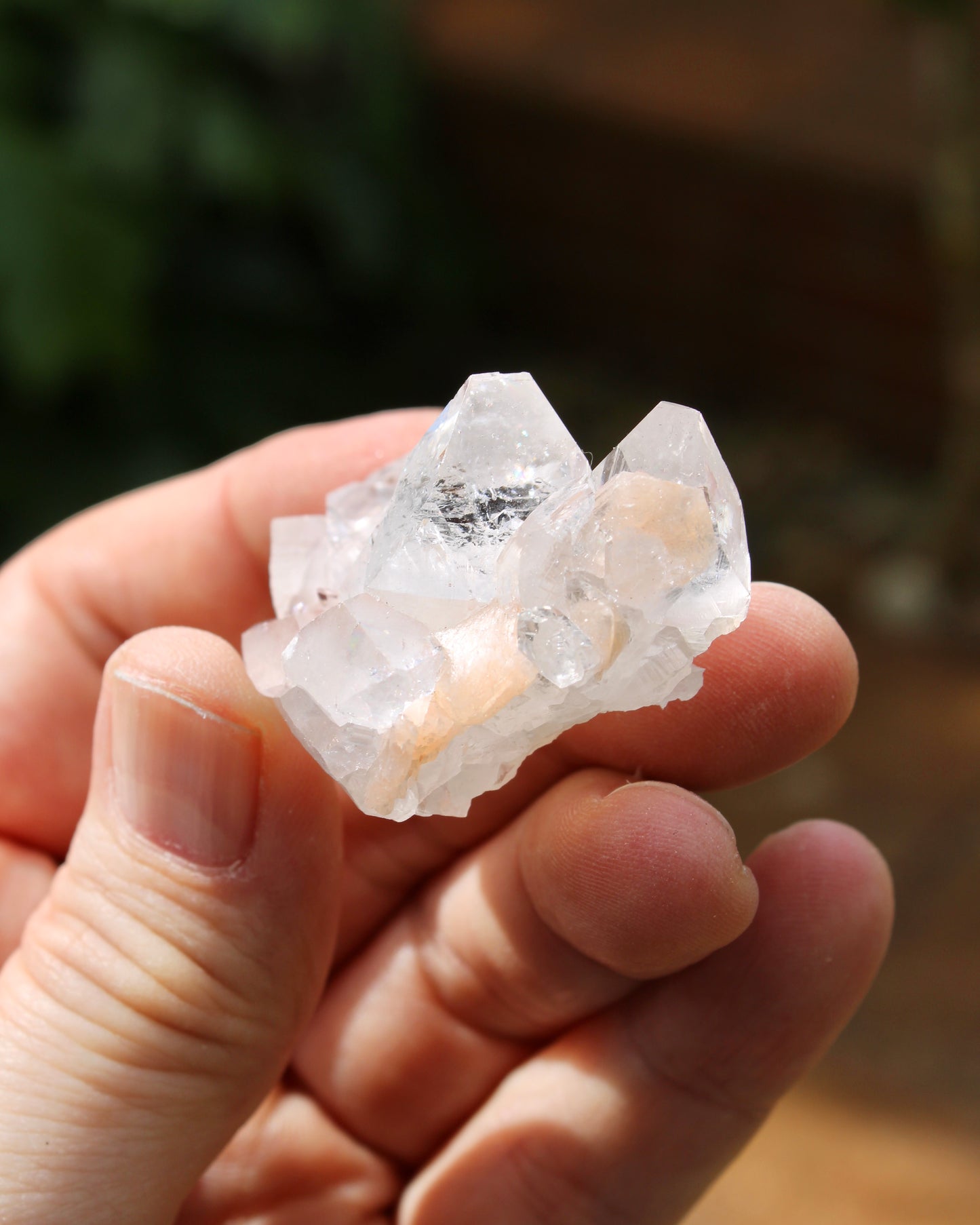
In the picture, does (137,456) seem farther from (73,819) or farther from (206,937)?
(206,937)

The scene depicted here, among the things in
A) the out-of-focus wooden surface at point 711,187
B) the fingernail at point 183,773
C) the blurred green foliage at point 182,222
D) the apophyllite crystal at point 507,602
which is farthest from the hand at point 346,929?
the out-of-focus wooden surface at point 711,187

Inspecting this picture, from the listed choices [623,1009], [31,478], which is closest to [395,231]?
[31,478]

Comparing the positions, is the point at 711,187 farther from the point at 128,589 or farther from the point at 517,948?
the point at 517,948

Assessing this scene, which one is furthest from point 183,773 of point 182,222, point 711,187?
point 711,187

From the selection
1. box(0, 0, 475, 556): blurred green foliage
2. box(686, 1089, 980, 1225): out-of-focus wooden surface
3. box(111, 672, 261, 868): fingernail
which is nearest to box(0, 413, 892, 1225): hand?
box(111, 672, 261, 868): fingernail

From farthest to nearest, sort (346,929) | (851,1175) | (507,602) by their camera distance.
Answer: (851,1175)
(346,929)
(507,602)
